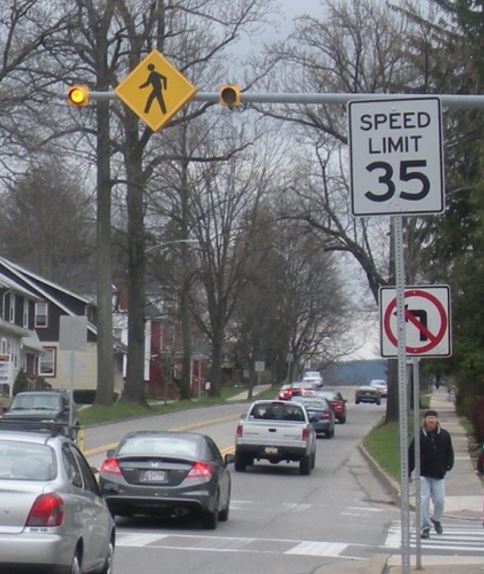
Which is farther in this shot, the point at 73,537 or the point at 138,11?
the point at 138,11

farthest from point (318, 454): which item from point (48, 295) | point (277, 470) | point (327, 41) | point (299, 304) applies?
point (299, 304)

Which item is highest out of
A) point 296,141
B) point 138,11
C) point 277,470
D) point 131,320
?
point 138,11

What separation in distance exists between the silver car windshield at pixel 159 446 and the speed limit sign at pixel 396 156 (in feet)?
36.7

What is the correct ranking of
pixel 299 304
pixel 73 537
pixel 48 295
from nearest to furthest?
pixel 73 537 → pixel 48 295 → pixel 299 304

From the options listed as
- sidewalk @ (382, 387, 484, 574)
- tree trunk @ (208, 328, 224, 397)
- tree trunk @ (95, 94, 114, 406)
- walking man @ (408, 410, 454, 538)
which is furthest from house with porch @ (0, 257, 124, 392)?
walking man @ (408, 410, 454, 538)

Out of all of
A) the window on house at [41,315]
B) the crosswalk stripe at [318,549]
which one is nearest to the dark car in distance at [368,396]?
Result: the window on house at [41,315]

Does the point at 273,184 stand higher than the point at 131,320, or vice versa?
the point at 273,184

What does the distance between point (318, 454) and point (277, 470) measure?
6.89 metres

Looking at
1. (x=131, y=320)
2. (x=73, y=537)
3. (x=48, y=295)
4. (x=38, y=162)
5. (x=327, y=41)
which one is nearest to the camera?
(x=73, y=537)

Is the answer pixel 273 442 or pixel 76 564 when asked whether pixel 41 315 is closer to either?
pixel 273 442

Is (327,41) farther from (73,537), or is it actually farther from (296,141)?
(73,537)

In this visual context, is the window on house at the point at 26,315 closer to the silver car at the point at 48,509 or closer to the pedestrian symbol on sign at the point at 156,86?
the pedestrian symbol on sign at the point at 156,86

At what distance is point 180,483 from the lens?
2030 cm

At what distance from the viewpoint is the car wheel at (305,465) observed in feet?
111
